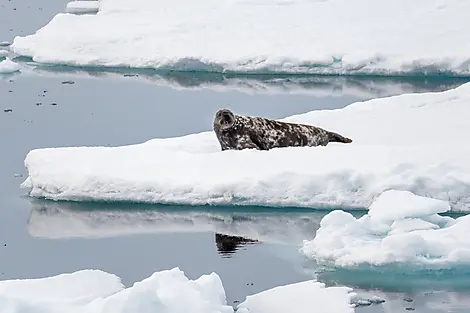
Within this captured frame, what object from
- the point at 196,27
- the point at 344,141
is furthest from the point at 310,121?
the point at 196,27

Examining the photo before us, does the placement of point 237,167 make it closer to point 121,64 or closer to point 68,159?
point 68,159

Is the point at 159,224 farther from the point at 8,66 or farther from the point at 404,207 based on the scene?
the point at 8,66

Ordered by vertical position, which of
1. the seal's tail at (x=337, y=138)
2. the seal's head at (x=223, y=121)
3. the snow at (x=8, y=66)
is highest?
the snow at (x=8, y=66)

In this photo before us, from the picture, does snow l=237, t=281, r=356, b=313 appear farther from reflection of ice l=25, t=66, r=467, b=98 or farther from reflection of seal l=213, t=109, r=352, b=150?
reflection of ice l=25, t=66, r=467, b=98

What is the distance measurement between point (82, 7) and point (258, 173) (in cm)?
1336

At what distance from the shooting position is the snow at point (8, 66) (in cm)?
1384

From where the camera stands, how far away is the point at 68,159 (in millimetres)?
8109

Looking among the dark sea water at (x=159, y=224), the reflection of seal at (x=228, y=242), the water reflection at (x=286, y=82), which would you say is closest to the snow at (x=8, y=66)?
the water reflection at (x=286, y=82)

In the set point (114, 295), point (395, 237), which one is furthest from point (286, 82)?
point (114, 295)

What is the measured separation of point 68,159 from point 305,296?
300cm

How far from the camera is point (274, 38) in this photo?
1465 centimetres

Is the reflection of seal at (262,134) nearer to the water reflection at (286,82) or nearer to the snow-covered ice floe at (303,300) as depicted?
the snow-covered ice floe at (303,300)

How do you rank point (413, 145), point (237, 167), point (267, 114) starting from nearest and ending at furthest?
point (237, 167) → point (413, 145) → point (267, 114)

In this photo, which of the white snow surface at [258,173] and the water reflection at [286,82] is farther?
the water reflection at [286,82]
